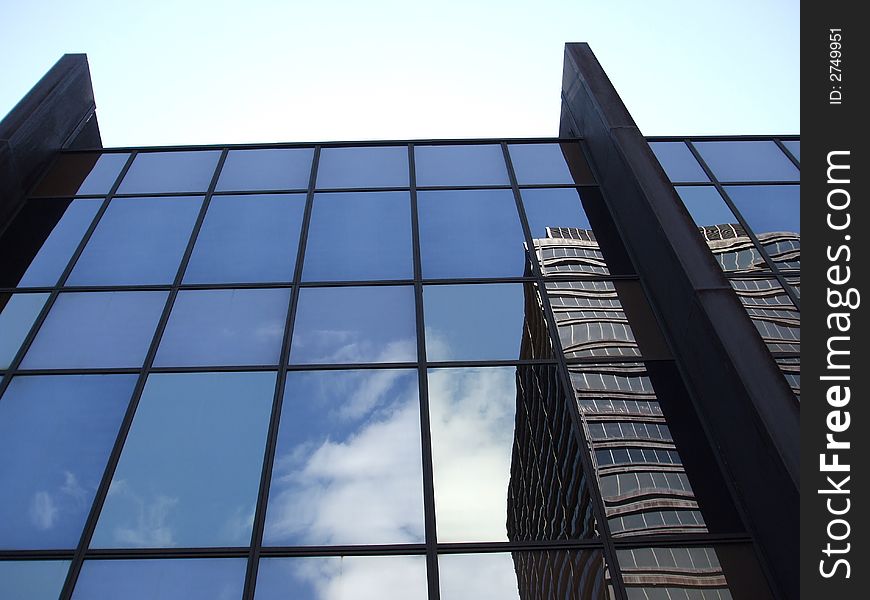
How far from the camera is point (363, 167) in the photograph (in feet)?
55.6

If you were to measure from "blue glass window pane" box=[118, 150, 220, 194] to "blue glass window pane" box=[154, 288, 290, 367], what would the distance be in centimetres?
408

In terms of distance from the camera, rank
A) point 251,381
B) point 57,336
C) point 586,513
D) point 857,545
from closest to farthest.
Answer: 1. point 857,545
2. point 586,513
3. point 251,381
4. point 57,336

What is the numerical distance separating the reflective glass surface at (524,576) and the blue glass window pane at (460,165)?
30.1 ft

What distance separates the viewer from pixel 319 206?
614 inches

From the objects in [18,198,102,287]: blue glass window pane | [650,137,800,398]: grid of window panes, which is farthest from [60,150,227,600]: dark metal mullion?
[650,137,800,398]: grid of window panes

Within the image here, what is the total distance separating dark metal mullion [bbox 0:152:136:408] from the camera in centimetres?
1169

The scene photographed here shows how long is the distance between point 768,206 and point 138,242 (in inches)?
512

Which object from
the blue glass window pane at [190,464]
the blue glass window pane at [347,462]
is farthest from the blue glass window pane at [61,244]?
the blue glass window pane at [347,462]

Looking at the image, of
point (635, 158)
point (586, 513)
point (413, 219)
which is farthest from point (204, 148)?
point (586, 513)

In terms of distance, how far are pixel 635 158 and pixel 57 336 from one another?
10.8 m

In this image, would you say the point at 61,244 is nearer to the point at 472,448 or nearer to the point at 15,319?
the point at 15,319

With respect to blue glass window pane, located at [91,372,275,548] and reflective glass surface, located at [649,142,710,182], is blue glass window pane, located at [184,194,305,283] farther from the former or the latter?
reflective glass surface, located at [649,142,710,182]

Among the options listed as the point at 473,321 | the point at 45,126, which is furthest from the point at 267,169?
the point at 473,321

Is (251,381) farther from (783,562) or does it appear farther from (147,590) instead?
(783,562)
